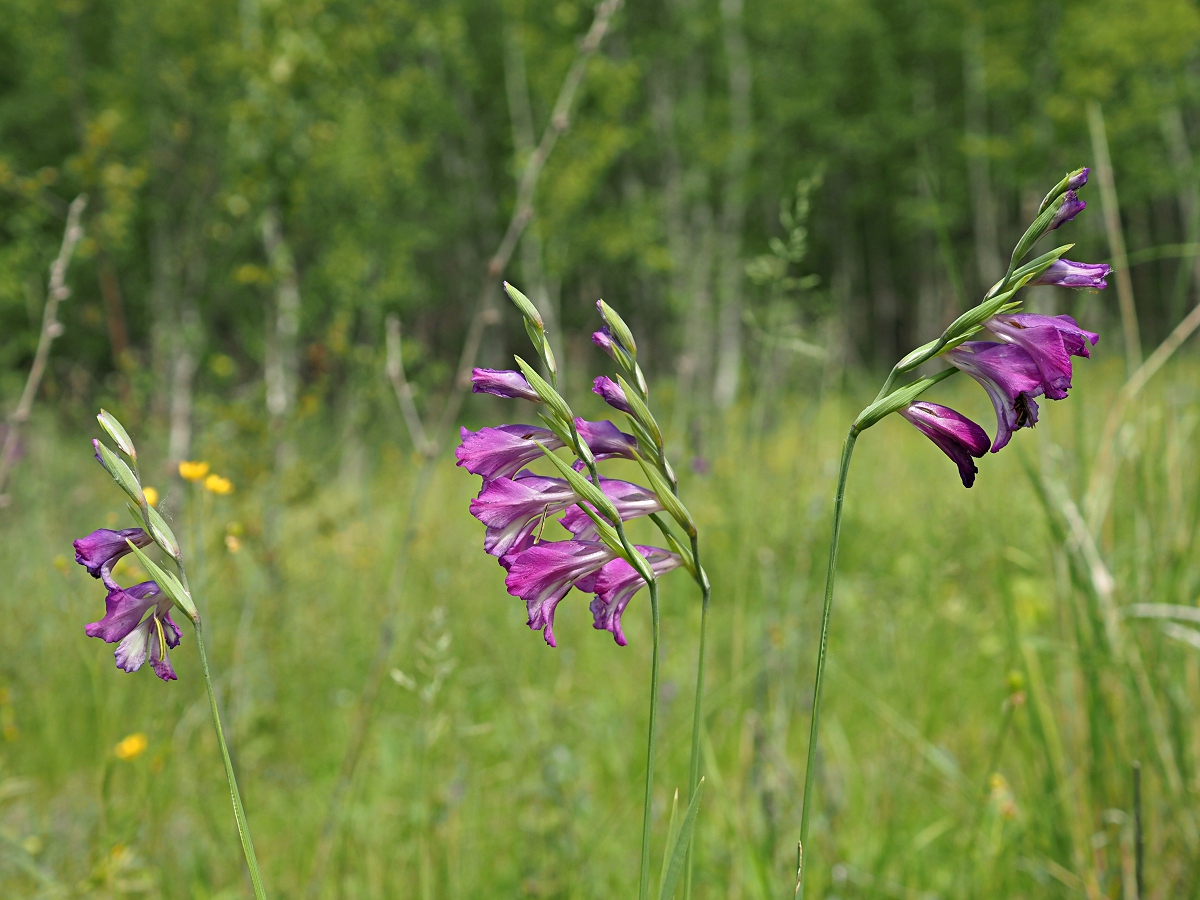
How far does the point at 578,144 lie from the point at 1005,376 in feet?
36.4

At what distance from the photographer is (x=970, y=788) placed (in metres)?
1.67

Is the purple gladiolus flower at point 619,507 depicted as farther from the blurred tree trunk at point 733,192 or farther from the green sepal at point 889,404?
the blurred tree trunk at point 733,192

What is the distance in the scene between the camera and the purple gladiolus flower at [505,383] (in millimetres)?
603

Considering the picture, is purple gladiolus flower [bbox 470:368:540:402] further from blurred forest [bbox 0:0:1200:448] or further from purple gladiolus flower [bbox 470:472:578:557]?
blurred forest [bbox 0:0:1200:448]

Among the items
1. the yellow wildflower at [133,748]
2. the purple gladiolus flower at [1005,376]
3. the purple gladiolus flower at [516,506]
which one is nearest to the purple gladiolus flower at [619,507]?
the purple gladiolus flower at [516,506]

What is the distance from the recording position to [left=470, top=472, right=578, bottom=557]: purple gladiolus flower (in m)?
0.61

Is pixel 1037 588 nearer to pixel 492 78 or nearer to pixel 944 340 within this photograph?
pixel 944 340

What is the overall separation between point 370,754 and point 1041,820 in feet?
5.37

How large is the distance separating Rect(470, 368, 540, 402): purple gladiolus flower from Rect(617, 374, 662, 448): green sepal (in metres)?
0.07


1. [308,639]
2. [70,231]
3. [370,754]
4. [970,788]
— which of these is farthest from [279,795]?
[970,788]

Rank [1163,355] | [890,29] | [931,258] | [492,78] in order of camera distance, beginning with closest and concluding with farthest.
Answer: [1163,355], [492,78], [890,29], [931,258]

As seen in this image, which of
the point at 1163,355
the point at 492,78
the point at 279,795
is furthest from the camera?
the point at 492,78

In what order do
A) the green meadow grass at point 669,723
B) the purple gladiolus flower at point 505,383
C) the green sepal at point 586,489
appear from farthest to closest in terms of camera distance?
the green meadow grass at point 669,723 < the purple gladiolus flower at point 505,383 < the green sepal at point 586,489

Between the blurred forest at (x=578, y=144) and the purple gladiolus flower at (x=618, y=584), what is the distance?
15.6 feet
